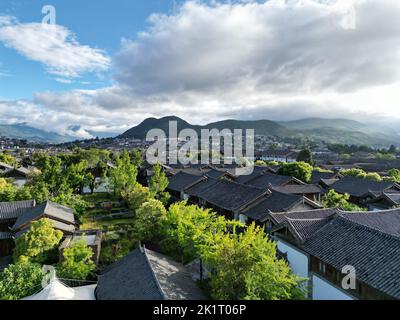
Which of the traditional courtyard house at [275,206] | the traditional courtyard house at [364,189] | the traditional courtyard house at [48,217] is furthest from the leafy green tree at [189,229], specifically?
the traditional courtyard house at [364,189]

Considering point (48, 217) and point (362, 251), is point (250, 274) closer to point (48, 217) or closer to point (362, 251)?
point (362, 251)

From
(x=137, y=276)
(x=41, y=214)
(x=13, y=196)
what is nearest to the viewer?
(x=137, y=276)

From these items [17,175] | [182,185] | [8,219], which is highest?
[17,175]

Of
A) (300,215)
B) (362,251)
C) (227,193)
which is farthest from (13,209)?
(362,251)

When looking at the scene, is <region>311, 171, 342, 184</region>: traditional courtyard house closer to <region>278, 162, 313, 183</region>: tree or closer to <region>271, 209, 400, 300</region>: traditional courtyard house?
<region>278, 162, 313, 183</region>: tree

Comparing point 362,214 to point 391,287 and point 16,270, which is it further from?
point 16,270

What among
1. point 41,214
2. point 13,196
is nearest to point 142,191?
point 41,214
